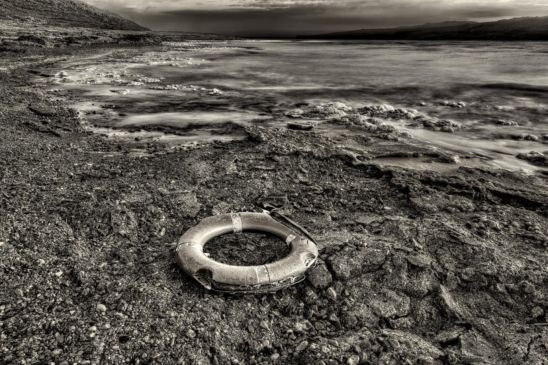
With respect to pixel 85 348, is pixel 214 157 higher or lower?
higher

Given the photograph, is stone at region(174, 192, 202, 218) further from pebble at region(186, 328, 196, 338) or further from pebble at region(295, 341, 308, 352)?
pebble at region(295, 341, 308, 352)

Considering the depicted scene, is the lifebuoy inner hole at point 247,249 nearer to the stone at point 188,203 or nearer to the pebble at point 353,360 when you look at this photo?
the stone at point 188,203

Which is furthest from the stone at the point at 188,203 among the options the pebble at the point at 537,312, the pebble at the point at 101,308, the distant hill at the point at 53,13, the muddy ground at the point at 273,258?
the distant hill at the point at 53,13

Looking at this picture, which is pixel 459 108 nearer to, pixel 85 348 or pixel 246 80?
pixel 246 80

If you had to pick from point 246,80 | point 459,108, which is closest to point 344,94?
point 459,108

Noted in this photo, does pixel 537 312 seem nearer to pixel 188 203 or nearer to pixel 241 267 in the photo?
pixel 241 267

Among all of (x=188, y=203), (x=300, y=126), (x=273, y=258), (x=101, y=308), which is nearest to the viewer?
(x=101, y=308)

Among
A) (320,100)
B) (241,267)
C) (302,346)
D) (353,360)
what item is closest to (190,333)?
(241,267)
